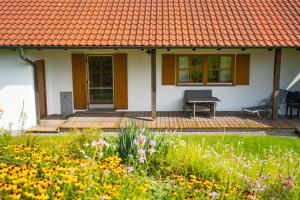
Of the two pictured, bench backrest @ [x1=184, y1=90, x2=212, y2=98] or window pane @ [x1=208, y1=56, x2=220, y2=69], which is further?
window pane @ [x1=208, y1=56, x2=220, y2=69]

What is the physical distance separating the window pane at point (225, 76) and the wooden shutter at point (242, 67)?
328 mm

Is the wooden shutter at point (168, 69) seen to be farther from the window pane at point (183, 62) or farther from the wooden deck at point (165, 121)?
the wooden deck at point (165, 121)

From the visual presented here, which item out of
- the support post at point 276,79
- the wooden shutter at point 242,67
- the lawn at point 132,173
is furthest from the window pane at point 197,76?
the lawn at point 132,173

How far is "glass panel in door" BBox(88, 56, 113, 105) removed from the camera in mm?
12817

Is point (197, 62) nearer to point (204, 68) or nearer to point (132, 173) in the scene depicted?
point (204, 68)

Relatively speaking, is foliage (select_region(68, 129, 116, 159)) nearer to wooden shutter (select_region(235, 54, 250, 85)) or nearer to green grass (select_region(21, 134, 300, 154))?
green grass (select_region(21, 134, 300, 154))

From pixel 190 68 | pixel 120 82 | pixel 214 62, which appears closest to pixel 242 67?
pixel 214 62

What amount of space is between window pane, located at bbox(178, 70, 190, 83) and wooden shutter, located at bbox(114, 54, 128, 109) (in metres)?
2.04

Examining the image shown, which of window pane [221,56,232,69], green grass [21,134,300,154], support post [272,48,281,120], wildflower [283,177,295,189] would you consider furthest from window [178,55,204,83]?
wildflower [283,177,295,189]

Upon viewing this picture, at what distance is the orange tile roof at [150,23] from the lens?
10.9 m

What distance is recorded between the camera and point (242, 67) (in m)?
12.4

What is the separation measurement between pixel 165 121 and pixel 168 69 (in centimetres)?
226

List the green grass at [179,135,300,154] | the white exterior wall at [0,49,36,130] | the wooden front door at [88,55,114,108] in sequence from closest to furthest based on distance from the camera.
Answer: the green grass at [179,135,300,154] < the white exterior wall at [0,49,36,130] < the wooden front door at [88,55,114,108]

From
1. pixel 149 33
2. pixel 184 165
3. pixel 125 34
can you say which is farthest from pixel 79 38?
pixel 184 165
